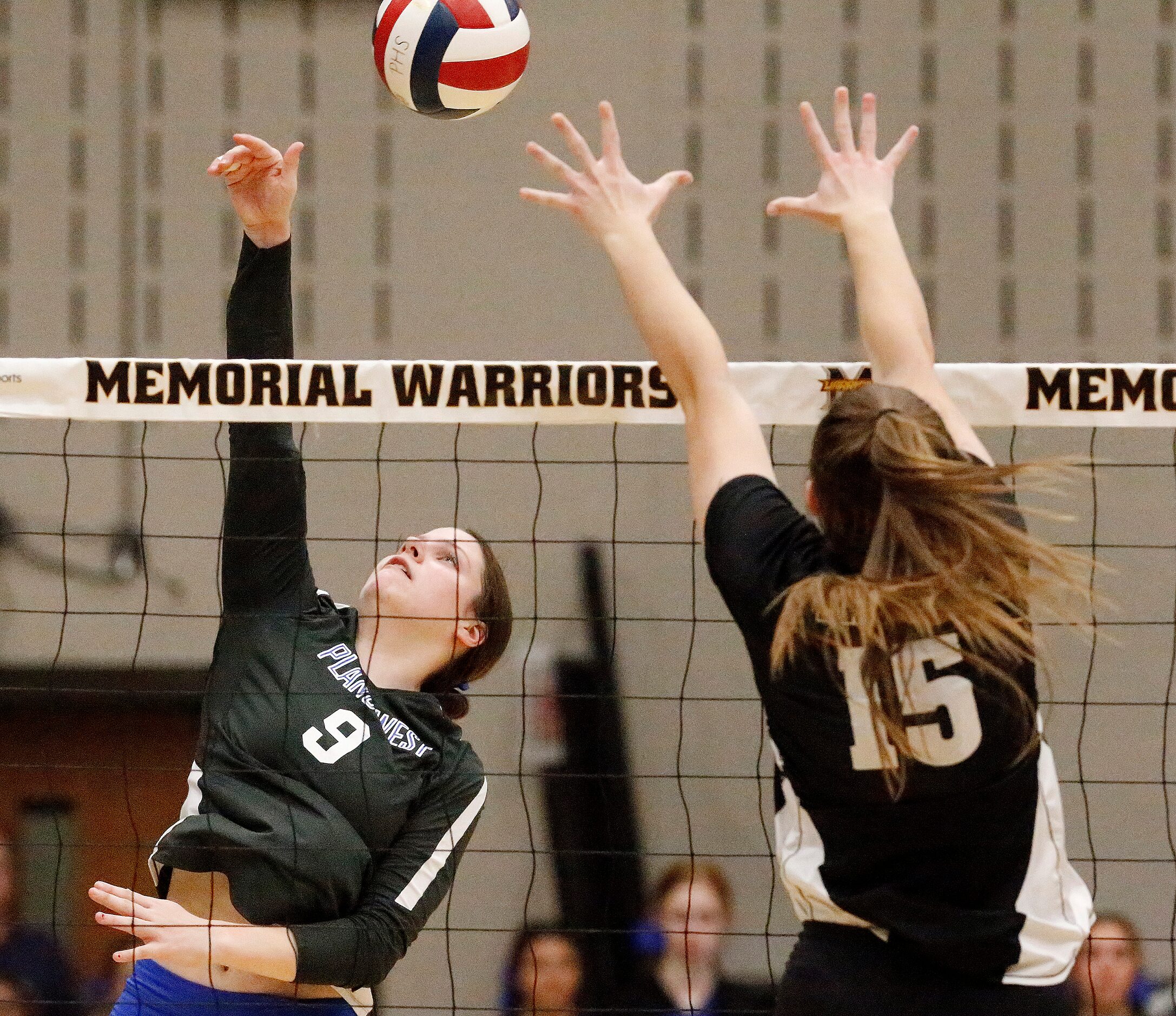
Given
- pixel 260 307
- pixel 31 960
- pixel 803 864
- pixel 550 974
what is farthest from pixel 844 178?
pixel 31 960

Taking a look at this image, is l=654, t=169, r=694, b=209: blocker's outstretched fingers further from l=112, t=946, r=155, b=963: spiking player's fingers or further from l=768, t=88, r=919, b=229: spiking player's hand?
l=112, t=946, r=155, b=963: spiking player's fingers

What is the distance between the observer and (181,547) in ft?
21.3

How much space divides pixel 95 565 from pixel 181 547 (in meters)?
0.39

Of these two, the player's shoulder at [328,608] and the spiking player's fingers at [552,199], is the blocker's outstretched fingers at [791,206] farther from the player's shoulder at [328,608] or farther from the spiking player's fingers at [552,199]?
the player's shoulder at [328,608]

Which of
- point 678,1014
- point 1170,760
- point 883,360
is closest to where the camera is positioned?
point 883,360

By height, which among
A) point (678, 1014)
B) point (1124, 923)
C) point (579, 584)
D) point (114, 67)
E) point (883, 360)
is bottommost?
point (1124, 923)

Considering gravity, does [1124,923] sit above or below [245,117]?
below

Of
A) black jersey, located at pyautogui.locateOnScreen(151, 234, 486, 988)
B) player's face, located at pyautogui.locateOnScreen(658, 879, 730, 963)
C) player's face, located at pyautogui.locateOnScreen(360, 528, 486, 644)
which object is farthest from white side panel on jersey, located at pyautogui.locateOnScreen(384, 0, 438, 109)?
player's face, located at pyautogui.locateOnScreen(658, 879, 730, 963)

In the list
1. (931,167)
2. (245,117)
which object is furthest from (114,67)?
(931,167)

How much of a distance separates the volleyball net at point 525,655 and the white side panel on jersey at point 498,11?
2765mm

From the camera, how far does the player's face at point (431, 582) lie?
312 centimetres

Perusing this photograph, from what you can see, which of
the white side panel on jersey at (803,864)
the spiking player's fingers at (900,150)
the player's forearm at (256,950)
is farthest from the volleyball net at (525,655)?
the white side panel on jersey at (803,864)

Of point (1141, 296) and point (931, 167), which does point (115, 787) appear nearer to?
point (931, 167)

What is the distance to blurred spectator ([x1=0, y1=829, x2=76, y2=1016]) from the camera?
5066 millimetres
